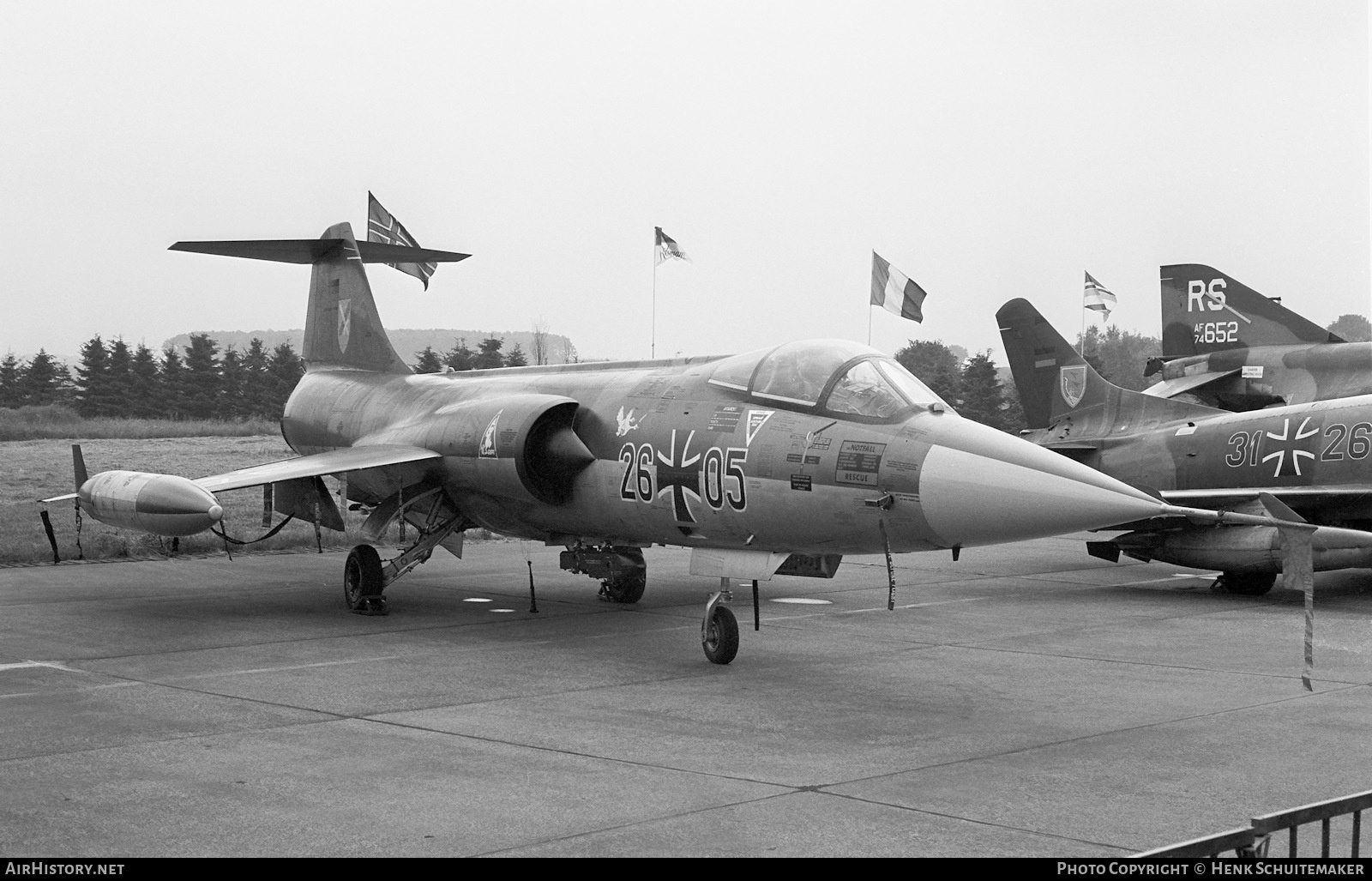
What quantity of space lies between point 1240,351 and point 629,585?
11.6 metres

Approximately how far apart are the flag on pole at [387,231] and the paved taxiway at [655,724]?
740 cm

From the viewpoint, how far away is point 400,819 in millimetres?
5582

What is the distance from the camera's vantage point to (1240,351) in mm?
19984

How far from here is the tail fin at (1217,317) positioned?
1981 cm

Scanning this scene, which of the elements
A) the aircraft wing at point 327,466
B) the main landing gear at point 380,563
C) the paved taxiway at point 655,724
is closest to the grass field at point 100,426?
the paved taxiway at point 655,724

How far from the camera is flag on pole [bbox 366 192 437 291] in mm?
20328

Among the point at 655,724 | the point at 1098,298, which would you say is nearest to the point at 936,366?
the point at 1098,298

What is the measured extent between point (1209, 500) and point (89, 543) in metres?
14.9

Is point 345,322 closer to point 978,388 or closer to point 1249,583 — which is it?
point 1249,583

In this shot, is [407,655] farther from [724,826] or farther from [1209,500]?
[1209,500]

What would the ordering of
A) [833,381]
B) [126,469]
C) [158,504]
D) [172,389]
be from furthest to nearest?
[172,389], [126,469], [158,504], [833,381]

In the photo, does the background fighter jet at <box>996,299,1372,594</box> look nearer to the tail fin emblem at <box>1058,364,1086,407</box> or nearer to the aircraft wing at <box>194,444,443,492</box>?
the tail fin emblem at <box>1058,364,1086,407</box>

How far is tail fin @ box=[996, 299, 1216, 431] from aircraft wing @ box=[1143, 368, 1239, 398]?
130cm

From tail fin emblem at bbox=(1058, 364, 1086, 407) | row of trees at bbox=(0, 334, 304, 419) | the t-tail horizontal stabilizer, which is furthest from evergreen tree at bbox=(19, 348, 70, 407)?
tail fin emblem at bbox=(1058, 364, 1086, 407)
